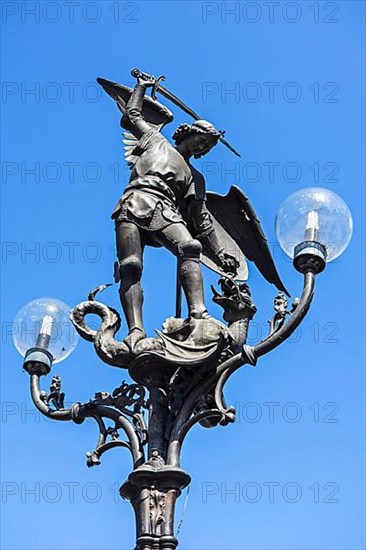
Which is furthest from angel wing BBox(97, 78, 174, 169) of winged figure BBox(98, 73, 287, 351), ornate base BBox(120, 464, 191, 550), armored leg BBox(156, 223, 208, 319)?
ornate base BBox(120, 464, 191, 550)

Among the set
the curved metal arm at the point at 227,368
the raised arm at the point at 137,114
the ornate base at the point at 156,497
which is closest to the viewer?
the ornate base at the point at 156,497

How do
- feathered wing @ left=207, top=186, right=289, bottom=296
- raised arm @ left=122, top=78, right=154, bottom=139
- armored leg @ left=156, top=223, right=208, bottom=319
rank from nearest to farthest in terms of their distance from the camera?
1. armored leg @ left=156, top=223, right=208, bottom=319
2. raised arm @ left=122, top=78, right=154, bottom=139
3. feathered wing @ left=207, top=186, right=289, bottom=296

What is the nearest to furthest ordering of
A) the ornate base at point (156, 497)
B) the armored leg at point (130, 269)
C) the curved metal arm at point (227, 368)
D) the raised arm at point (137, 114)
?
1. the ornate base at point (156, 497)
2. the curved metal arm at point (227, 368)
3. the armored leg at point (130, 269)
4. the raised arm at point (137, 114)

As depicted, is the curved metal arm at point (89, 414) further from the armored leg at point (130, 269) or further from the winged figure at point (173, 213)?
the armored leg at point (130, 269)

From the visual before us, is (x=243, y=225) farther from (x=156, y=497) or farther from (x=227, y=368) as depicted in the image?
(x=156, y=497)

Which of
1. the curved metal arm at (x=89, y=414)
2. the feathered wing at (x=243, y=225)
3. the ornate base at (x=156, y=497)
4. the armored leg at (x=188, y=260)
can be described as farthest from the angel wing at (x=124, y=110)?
the ornate base at (x=156, y=497)

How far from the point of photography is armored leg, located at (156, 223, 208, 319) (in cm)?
840

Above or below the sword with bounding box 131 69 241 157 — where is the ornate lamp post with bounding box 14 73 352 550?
below

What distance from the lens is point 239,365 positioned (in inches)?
322

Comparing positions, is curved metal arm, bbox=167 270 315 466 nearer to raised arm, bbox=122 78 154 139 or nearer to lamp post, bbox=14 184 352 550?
lamp post, bbox=14 184 352 550

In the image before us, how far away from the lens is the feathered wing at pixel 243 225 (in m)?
9.45

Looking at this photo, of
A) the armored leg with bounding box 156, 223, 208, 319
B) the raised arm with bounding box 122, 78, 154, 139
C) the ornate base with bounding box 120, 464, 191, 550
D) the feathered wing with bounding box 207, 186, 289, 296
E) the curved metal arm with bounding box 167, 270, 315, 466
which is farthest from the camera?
the feathered wing with bounding box 207, 186, 289, 296

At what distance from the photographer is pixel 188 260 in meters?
8.51

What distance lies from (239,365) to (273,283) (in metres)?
1.49
